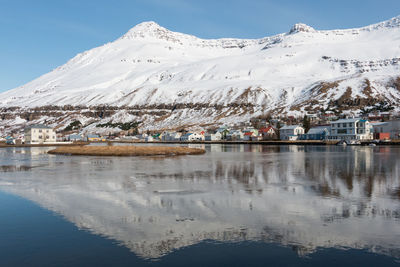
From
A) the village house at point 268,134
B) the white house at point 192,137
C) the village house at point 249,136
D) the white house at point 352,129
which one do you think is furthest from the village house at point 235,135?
the white house at point 352,129

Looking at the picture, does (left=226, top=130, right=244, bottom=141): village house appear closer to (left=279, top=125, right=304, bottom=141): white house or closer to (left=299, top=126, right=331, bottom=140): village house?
(left=279, top=125, right=304, bottom=141): white house

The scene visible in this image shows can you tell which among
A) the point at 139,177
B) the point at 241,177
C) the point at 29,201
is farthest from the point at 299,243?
the point at 139,177

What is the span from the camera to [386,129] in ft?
452

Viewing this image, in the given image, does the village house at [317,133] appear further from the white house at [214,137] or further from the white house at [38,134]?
the white house at [38,134]

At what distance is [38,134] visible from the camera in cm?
15238

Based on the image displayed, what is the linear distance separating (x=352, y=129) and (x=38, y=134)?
432 feet

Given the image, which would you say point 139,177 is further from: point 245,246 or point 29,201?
point 245,246

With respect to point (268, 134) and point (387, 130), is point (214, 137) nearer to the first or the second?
point (268, 134)

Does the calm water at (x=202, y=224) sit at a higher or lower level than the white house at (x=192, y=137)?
lower

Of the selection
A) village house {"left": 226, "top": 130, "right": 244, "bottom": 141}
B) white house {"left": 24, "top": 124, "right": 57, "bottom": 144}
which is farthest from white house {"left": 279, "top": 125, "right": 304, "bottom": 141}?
white house {"left": 24, "top": 124, "right": 57, "bottom": 144}

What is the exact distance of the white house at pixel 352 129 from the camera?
131m

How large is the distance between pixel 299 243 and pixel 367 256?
240cm

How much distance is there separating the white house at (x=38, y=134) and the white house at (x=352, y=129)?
12305 cm

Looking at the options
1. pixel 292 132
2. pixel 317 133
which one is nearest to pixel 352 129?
pixel 317 133
